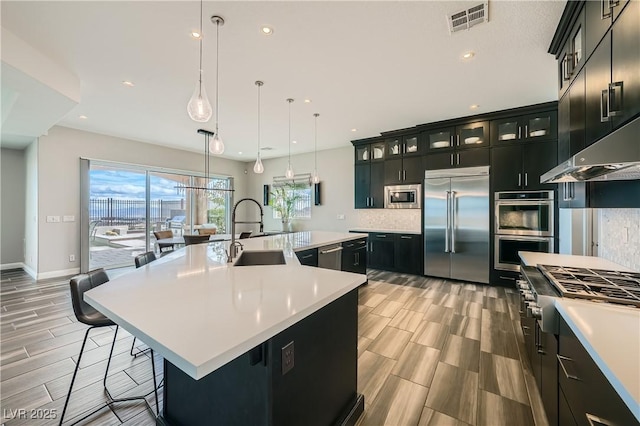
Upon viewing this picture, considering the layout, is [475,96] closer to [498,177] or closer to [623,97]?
[498,177]

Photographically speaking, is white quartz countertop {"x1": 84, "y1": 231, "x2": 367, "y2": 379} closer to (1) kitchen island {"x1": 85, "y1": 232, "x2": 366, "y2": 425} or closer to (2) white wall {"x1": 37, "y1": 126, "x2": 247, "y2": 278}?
(1) kitchen island {"x1": 85, "y1": 232, "x2": 366, "y2": 425}

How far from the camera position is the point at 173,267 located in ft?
6.29

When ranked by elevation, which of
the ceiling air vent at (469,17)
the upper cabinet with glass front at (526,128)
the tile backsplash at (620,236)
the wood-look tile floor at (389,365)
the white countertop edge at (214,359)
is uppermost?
the ceiling air vent at (469,17)

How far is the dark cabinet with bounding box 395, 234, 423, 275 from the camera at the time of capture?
4.95 meters

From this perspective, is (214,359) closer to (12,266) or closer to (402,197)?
(402,197)

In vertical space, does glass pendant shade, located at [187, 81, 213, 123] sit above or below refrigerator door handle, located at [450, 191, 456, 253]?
above

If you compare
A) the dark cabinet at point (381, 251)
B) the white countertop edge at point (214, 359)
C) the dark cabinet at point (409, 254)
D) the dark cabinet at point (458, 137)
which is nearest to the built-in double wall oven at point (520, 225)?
the dark cabinet at point (458, 137)

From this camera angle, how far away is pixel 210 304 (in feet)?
3.66

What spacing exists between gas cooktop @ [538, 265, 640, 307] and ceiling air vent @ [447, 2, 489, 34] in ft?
6.72

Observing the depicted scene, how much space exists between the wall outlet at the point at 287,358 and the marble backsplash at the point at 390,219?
4.62 metres

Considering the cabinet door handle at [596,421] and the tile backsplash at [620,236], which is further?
the tile backsplash at [620,236]

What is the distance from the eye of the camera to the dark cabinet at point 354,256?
3.94 metres

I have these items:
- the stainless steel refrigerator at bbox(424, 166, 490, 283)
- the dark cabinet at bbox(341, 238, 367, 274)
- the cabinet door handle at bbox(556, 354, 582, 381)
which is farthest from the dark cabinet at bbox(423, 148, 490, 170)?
the cabinet door handle at bbox(556, 354, 582, 381)

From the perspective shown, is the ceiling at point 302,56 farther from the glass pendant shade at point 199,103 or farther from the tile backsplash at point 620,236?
the tile backsplash at point 620,236
